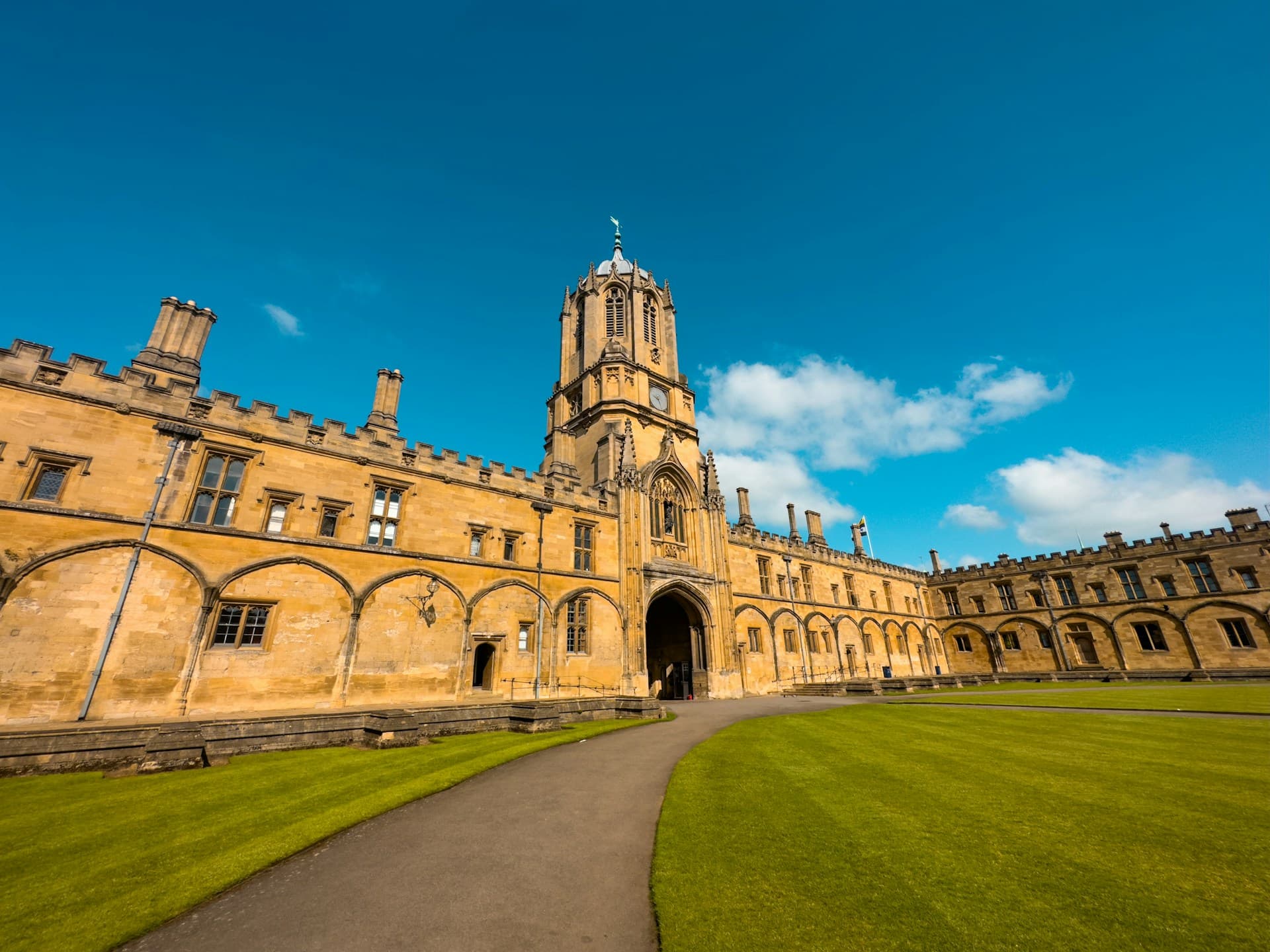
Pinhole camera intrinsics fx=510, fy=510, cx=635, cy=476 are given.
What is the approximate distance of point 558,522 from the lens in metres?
25.2

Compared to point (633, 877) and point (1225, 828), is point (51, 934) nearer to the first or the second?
point (633, 877)

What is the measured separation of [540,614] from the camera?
2266cm

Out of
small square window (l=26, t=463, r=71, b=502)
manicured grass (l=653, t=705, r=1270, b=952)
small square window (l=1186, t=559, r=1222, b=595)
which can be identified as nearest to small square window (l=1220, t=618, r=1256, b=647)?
small square window (l=1186, t=559, r=1222, b=595)

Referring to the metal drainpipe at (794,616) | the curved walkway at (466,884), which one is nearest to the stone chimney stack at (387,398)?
the curved walkway at (466,884)

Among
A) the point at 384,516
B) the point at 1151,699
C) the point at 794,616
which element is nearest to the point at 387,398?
the point at 384,516

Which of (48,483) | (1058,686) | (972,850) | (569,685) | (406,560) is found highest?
(48,483)

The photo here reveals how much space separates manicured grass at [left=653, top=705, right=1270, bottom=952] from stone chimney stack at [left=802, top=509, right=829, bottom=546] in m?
31.4

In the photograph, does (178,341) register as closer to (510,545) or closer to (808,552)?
(510,545)

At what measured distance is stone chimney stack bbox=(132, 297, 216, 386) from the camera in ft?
57.3

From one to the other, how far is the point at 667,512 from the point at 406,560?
51.7ft

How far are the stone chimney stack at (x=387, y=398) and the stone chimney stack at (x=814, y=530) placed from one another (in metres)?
31.7

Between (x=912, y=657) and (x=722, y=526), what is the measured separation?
26009 mm

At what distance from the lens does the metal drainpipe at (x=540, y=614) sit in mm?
21609

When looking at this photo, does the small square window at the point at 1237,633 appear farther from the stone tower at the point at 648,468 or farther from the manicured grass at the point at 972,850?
the manicured grass at the point at 972,850
